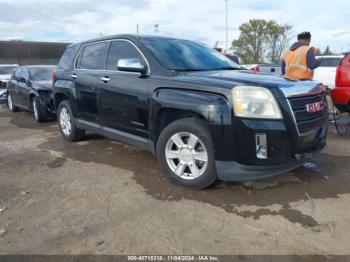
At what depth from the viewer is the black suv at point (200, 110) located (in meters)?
3.57

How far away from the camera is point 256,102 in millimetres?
3566

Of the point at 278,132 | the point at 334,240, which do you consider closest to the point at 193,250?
the point at 334,240

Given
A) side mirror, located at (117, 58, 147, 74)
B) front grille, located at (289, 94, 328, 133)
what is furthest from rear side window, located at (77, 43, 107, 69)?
front grille, located at (289, 94, 328, 133)

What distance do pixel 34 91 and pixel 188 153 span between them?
6295mm

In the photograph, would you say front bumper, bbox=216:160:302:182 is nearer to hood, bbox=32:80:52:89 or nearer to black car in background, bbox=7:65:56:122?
black car in background, bbox=7:65:56:122

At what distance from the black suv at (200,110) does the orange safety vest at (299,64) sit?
2.56 meters

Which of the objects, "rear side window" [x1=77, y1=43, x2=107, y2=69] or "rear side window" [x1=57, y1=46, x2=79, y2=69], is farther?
"rear side window" [x1=57, y1=46, x2=79, y2=69]

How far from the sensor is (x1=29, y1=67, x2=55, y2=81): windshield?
9.59 metres

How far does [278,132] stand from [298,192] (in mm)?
816

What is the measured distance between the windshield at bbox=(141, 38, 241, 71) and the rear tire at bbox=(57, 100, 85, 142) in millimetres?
2283

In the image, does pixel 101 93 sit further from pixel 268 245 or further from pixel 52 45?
pixel 52 45

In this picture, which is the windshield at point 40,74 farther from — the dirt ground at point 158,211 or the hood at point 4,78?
the hood at point 4,78

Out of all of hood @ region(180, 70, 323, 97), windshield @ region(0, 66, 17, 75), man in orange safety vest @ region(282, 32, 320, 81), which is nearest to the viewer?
hood @ region(180, 70, 323, 97)

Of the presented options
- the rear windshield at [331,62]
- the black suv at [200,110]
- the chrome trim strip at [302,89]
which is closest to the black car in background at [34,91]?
the black suv at [200,110]
